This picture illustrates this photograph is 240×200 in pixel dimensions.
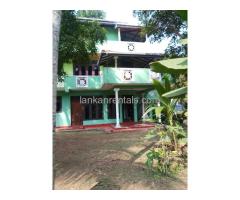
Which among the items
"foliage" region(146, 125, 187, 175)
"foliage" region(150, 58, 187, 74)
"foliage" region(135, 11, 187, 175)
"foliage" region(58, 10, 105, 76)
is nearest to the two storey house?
"foliage" region(58, 10, 105, 76)

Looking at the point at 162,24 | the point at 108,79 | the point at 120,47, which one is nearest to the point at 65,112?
the point at 108,79

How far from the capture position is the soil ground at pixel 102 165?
89.0 inches

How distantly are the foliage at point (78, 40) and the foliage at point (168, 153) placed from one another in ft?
5.25

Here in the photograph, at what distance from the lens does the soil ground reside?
2.26 meters

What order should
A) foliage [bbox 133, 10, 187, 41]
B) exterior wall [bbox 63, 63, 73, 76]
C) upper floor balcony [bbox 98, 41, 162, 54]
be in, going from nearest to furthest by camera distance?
foliage [bbox 133, 10, 187, 41] → exterior wall [bbox 63, 63, 73, 76] → upper floor balcony [bbox 98, 41, 162, 54]

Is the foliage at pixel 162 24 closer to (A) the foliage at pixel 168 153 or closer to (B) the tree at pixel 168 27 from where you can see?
(B) the tree at pixel 168 27

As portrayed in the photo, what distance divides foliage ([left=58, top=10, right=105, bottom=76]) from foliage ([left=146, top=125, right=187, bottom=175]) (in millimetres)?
1602

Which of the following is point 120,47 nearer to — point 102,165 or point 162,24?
point 162,24

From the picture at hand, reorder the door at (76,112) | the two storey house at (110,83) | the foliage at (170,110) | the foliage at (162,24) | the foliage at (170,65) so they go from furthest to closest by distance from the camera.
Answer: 1. the door at (76,112)
2. the two storey house at (110,83)
3. the foliage at (162,24)
4. the foliage at (170,110)
5. the foliage at (170,65)

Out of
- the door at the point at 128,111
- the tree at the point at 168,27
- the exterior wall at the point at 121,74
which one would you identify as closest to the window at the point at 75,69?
the exterior wall at the point at 121,74

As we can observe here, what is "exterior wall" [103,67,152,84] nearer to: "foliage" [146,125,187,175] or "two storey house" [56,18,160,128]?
"two storey house" [56,18,160,128]

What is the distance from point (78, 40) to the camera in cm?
363
